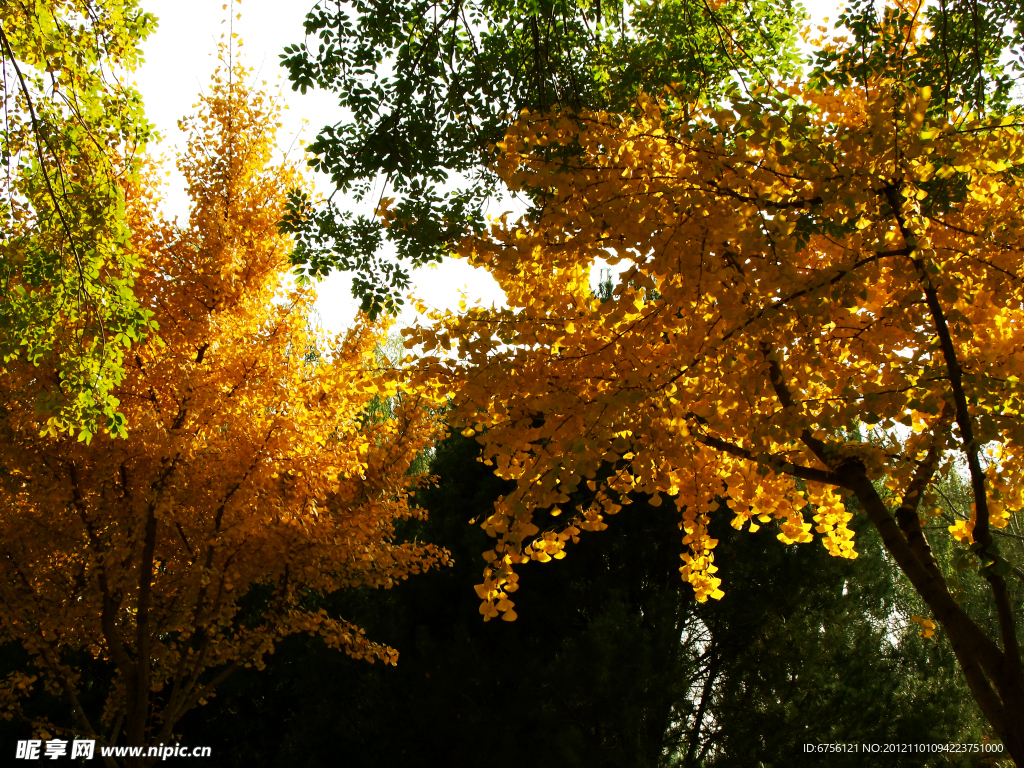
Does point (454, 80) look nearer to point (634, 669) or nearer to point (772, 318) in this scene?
point (772, 318)

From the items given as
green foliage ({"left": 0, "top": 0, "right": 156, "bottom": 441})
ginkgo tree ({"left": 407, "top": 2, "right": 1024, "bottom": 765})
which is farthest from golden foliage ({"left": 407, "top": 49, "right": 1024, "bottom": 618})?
green foliage ({"left": 0, "top": 0, "right": 156, "bottom": 441})

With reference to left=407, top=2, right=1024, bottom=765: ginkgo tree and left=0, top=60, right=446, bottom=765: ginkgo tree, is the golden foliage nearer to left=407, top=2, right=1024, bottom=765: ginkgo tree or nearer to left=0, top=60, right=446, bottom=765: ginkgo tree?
left=407, top=2, right=1024, bottom=765: ginkgo tree

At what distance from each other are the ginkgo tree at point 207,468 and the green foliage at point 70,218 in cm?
110

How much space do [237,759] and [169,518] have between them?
5.54 meters

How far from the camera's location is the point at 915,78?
10.4 ft

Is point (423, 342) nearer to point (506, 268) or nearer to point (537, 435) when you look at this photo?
point (506, 268)

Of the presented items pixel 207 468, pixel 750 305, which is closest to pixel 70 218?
pixel 207 468

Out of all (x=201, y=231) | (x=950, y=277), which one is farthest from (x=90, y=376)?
(x=950, y=277)

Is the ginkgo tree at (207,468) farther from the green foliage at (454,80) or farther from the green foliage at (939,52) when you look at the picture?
the green foliage at (939,52)

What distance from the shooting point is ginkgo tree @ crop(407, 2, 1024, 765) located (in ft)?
7.95

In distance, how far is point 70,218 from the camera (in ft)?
13.5

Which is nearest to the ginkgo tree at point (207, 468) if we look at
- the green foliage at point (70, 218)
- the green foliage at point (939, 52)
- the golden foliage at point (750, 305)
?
the green foliage at point (70, 218)

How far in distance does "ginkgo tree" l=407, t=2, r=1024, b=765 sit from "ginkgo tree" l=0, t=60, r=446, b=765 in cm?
238

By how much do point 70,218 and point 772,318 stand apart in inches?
150
